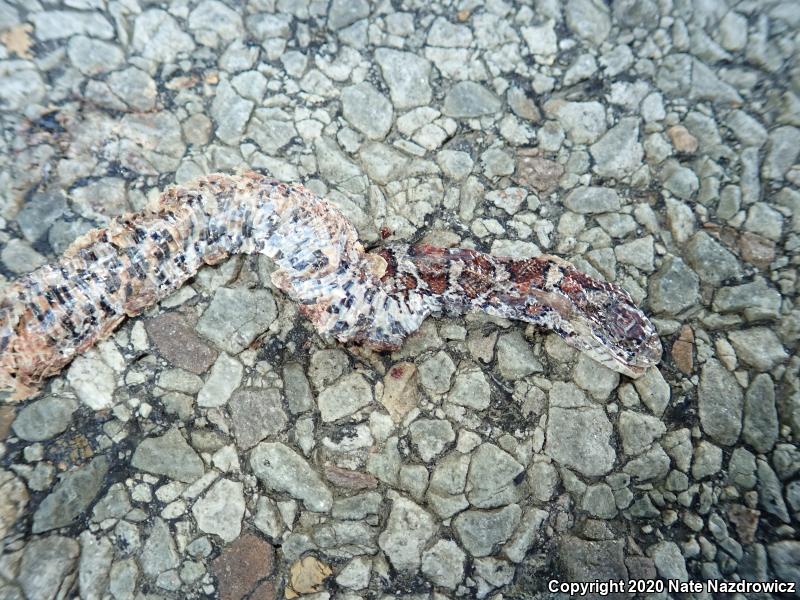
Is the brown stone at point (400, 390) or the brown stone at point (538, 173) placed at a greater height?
the brown stone at point (538, 173)

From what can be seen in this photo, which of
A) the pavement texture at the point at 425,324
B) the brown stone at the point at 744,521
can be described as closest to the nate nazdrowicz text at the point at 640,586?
the pavement texture at the point at 425,324

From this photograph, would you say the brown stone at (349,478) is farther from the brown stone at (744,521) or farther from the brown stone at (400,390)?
the brown stone at (744,521)

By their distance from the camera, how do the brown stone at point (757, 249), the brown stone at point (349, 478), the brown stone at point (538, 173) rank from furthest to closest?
the brown stone at point (538, 173) < the brown stone at point (757, 249) < the brown stone at point (349, 478)

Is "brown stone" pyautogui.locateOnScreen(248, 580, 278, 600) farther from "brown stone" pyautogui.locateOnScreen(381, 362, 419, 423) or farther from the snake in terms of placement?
the snake

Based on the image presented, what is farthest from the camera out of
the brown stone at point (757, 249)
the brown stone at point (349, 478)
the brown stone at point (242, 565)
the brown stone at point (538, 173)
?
the brown stone at point (538, 173)

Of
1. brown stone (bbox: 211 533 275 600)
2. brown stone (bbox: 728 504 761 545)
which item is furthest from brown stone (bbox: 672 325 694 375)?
brown stone (bbox: 211 533 275 600)

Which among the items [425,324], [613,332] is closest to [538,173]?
[613,332]
